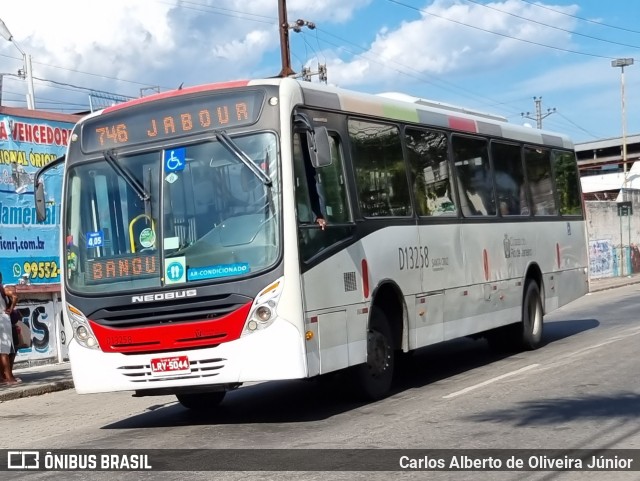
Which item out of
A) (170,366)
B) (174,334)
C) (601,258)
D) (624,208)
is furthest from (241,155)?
(624,208)

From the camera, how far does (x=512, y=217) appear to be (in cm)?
1489

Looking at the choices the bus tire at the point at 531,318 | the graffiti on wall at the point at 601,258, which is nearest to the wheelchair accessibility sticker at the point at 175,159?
the bus tire at the point at 531,318

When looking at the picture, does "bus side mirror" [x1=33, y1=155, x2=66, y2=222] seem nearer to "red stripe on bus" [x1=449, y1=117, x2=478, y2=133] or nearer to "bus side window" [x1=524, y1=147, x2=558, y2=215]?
"red stripe on bus" [x1=449, y1=117, x2=478, y2=133]

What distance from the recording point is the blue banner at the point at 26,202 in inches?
750

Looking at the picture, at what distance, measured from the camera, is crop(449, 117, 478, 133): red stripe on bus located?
13.5m

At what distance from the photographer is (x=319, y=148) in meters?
9.55

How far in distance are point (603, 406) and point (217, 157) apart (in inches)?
178

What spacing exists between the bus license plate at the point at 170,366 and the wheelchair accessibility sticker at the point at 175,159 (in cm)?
184

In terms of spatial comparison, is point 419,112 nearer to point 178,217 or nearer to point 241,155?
point 241,155

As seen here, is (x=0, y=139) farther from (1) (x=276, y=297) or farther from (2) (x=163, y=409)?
(1) (x=276, y=297)

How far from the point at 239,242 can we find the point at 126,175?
1473 millimetres

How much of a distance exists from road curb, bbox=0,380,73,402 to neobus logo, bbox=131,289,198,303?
601 centimetres

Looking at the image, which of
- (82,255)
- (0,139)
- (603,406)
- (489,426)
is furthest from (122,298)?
(0,139)

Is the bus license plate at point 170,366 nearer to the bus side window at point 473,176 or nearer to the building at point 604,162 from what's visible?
the bus side window at point 473,176
